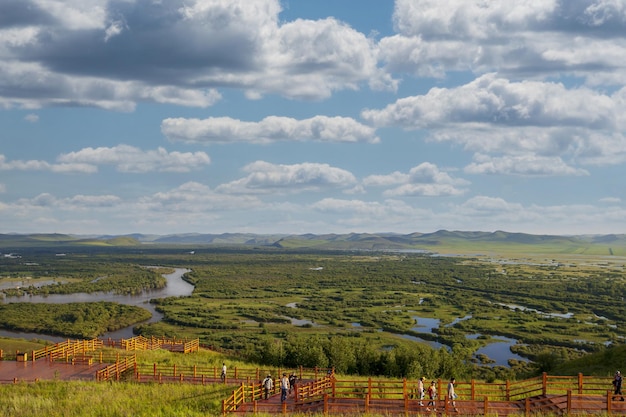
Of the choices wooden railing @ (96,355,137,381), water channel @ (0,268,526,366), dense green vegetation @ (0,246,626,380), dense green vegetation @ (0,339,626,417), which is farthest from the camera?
water channel @ (0,268,526,366)

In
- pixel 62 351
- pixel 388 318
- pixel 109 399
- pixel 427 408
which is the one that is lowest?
pixel 388 318

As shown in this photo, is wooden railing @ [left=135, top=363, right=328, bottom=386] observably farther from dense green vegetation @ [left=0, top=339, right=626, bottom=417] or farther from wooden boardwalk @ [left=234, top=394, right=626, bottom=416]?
wooden boardwalk @ [left=234, top=394, right=626, bottom=416]

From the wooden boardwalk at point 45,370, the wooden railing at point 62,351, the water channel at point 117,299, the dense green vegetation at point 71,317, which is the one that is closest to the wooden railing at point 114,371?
the wooden boardwalk at point 45,370

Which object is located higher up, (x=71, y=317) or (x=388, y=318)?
(x=71, y=317)

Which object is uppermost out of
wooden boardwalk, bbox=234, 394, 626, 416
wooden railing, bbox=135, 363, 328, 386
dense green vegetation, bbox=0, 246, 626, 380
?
wooden boardwalk, bbox=234, 394, 626, 416

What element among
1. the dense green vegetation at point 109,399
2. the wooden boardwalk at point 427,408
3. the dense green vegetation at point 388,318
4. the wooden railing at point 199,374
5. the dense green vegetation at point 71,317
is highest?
the wooden boardwalk at point 427,408

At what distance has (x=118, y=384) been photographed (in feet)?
105

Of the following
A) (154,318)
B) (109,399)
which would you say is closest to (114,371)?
(109,399)

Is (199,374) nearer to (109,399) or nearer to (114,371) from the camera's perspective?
(114,371)

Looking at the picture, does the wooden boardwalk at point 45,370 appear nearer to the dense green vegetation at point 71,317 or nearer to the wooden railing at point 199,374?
the wooden railing at point 199,374

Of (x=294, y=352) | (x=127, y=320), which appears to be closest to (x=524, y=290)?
(x=127, y=320)

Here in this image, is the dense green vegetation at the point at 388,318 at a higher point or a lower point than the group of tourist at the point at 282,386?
lower

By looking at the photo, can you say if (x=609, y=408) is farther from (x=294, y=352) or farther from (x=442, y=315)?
(x=442, y=315)

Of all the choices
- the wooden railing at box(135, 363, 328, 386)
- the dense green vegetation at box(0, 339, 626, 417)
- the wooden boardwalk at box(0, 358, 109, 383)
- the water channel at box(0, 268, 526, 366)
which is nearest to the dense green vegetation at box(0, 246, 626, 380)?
the water channel at box(0, 268, 526, 366)
